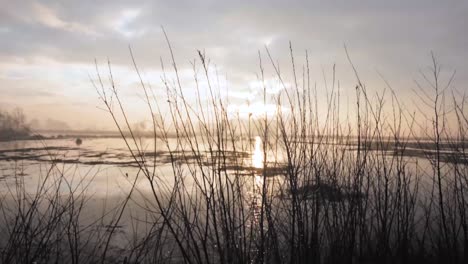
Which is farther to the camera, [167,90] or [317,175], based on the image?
[317,175]

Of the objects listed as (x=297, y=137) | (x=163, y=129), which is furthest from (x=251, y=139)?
(x=163, y=129)

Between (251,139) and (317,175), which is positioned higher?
(251,139)

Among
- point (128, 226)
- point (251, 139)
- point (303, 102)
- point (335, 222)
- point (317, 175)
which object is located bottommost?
point (128, 226)

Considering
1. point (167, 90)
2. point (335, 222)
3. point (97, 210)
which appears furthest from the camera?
point (97, 210)

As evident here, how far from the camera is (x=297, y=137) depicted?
10.3ft

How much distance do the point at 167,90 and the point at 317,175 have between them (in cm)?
157

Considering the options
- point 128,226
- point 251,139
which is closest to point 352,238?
point 251,139

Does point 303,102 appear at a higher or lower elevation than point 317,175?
higher

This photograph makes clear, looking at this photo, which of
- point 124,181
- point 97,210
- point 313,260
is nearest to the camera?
point 313,260

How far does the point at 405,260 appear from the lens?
3.17 metres

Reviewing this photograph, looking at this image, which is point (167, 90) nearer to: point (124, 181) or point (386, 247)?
point (386, 247)

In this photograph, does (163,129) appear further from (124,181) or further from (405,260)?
(124,181)

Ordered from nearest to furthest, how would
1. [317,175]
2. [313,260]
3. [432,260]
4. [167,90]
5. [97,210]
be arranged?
[167,90], [313,260], [317,175], [432,260], [97,210]

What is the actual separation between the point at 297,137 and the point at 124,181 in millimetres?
7869
